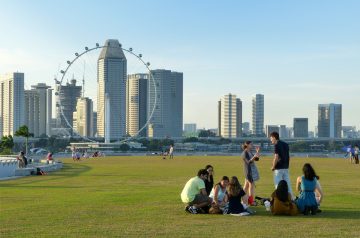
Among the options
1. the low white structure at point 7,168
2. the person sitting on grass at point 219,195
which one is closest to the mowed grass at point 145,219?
the person sitting on grass at point 219,195

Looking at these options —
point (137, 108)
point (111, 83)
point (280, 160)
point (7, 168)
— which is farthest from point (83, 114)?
point (280, 160)

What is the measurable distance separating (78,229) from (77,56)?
92.5m

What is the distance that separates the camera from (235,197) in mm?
14133

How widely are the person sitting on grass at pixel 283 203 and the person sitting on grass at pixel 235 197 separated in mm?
659

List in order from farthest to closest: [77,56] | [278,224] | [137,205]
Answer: [77,56] → [137,205] → [278,224]

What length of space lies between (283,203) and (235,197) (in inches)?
40.7

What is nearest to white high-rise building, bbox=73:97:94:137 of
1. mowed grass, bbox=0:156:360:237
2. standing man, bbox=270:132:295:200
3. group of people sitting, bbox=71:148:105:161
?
group of people sitting, bbox=71:148:105:161

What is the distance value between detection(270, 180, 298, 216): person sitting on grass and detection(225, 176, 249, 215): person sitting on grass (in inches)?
25.9

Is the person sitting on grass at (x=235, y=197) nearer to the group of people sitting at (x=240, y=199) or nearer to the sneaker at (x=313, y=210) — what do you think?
the group of people sitting at (x=240, y=199)

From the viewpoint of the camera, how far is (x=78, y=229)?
1204 centimetres

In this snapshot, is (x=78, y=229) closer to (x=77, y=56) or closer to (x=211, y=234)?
(x=211, y=234)

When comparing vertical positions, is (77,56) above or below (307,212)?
above

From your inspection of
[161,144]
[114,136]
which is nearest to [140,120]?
[161,144]

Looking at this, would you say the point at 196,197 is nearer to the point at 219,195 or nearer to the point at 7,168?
the point at 219,195
